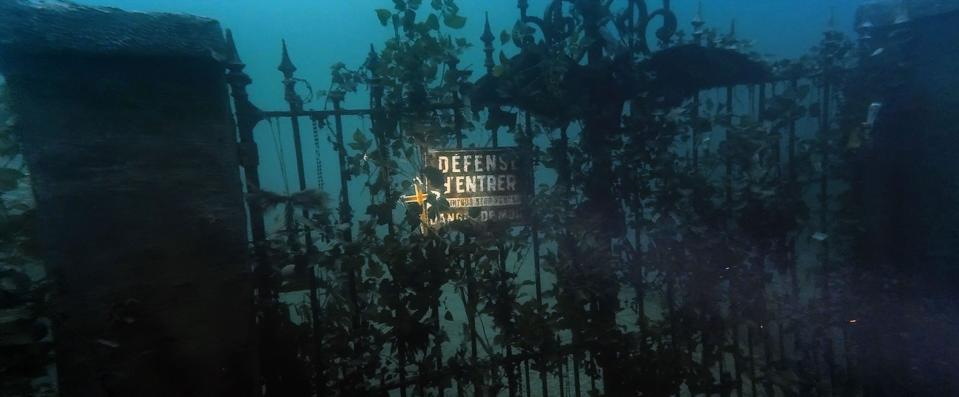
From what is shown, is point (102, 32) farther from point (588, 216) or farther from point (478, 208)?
point (588, 216)

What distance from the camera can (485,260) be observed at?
288 centimetres

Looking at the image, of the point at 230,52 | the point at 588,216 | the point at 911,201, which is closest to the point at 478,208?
the point at 588,216

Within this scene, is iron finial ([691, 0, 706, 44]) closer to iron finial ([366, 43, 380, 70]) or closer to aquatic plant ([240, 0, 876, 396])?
aquatic plant ([240, 0, 876, 396])

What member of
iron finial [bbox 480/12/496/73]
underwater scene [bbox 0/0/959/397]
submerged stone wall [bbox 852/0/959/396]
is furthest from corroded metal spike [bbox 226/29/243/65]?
submerged stone wall [bbox 852/0/959/396]

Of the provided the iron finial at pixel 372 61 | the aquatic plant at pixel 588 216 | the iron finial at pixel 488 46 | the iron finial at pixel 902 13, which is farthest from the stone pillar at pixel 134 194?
the iron finial at pixel 902 13

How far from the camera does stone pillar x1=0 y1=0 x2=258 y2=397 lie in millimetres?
2021

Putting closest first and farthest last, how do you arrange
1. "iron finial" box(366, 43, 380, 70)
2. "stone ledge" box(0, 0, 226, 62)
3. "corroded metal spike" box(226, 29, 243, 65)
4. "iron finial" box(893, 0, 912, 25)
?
"stone ledge" box(0, 0, 226, 62), "corroded metal spike" box(226, 29, 243, 65), "iron finial" box(366, 43, 380, 70), "iron finial" box(893, 0, 912, 25)

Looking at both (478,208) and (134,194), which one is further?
(478,208)

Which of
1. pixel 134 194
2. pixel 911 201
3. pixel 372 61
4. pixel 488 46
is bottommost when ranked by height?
pixel 911 201

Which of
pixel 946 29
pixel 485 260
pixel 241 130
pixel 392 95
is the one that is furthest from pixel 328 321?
pixel 946 29

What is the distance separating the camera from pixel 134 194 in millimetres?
2184

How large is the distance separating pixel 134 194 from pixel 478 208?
1.69 m

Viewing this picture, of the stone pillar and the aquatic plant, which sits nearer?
the stone pillar

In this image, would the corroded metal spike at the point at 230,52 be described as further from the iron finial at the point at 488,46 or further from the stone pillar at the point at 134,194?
the iron finial at the point at 488,46
